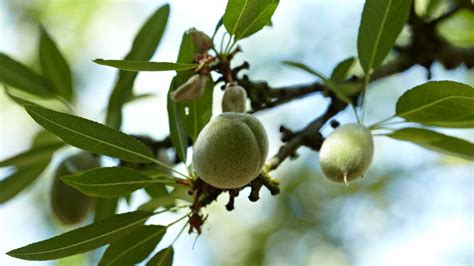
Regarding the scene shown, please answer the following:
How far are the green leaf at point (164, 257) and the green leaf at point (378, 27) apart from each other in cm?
49

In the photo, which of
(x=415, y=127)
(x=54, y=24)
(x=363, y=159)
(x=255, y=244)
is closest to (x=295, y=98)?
(x=415, y=127)

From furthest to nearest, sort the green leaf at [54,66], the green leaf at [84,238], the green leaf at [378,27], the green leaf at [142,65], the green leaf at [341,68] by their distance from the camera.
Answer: the green leaf at [54,66] → the green leaf at [341,68] → the green leaf at [378,27] → the green leaf at [84,238] → the green leaf at [142,65]

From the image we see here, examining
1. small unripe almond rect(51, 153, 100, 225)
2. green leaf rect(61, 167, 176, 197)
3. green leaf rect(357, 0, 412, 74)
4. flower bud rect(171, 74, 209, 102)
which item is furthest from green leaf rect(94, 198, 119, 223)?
green leaf rect(357, 0, 412, 74)

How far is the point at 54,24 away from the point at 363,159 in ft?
9.13

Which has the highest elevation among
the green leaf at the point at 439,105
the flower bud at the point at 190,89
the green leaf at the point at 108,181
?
the flower bud at the point at 190,89

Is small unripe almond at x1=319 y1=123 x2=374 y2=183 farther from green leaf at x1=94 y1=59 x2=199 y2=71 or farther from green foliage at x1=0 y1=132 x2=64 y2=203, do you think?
green foliage at x1=0 y1=132 x2=64 y2=203

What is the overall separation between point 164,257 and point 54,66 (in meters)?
0.73

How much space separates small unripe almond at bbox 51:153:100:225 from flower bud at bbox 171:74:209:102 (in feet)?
1.87

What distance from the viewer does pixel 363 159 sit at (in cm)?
107

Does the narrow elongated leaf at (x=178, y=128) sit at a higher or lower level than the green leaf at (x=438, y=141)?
higher

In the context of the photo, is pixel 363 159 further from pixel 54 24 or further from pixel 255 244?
pixel 54 24

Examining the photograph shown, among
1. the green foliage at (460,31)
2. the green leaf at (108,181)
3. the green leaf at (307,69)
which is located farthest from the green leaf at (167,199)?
the green foliage at (460,31)

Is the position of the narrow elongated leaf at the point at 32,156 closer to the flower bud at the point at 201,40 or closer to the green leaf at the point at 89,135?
the green leaf at the point at 89,135

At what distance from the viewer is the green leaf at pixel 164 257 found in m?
1.19
